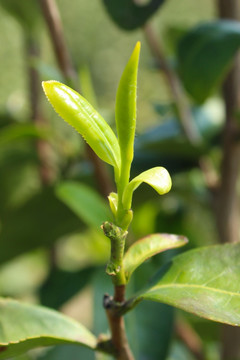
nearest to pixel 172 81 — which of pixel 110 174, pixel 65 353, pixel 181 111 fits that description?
pixel 181 111

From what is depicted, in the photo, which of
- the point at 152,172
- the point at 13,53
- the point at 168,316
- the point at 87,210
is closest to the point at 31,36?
the point at 87,210

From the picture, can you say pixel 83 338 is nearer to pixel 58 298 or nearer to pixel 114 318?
pixel 114 318

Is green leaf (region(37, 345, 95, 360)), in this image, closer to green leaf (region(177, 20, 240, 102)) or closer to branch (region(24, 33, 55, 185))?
branch (region(24, 33, 55, 185))

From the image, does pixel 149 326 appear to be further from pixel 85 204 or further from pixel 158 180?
pixel 158 180

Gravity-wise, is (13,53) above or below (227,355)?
above

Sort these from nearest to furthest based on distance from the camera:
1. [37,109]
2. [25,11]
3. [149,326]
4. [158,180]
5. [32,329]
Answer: [158,180], [32,329], [149,326], [25,11], [37,109]

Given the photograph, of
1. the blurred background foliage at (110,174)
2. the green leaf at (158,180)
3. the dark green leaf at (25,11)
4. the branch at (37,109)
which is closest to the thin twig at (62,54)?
the blurred background foliage at (110,174)

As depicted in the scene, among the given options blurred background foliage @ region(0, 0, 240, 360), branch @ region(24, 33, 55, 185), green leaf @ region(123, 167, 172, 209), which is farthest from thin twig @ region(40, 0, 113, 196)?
green leaf @ region(123, 167, 172, 209)
